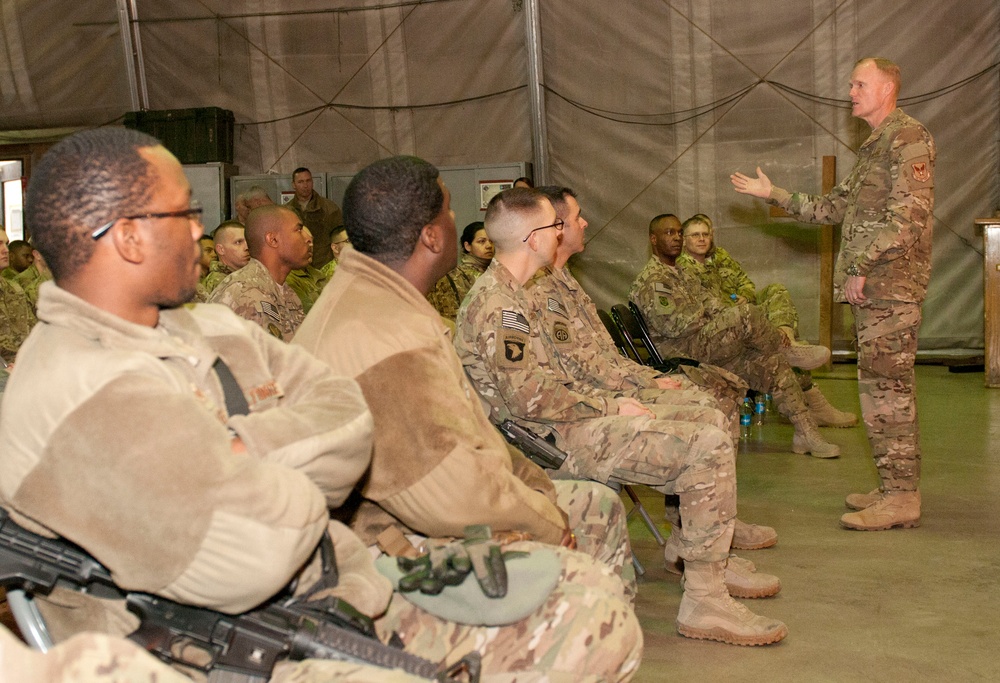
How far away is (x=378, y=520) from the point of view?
2.28m

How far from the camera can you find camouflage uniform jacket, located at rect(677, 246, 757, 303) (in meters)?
6.87

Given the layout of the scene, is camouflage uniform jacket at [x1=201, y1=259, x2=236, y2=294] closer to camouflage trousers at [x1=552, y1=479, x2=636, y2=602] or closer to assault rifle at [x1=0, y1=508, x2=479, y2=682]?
camouflage trousers at [x1=552, y1=479, x2=636, y2=602]

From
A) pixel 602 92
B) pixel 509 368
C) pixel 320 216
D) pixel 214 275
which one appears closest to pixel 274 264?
pixel 509 368

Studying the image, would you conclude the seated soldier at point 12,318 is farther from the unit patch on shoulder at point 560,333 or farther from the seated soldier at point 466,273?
the unit patch on shoulder at point 560,333

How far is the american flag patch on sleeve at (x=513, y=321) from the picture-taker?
3393mm

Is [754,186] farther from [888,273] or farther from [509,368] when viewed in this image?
[509,368]

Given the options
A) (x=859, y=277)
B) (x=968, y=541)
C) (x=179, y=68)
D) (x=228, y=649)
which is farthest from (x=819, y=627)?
(x=179, y=68)

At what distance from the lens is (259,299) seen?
4668 millimetres

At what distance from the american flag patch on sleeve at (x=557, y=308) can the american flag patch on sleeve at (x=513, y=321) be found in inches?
32.2

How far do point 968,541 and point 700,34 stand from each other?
613cm

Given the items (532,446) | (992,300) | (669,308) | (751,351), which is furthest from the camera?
(992,300)

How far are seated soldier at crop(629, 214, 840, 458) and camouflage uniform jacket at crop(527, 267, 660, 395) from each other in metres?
1.61

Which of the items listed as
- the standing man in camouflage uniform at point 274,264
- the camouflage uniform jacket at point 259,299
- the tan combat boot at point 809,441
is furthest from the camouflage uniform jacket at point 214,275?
the tan combat boot at point 809,441

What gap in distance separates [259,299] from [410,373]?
2.67 metres
